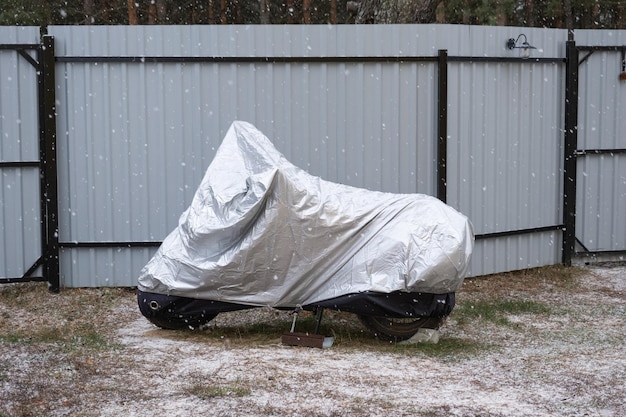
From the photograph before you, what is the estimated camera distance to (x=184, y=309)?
733 centimetres

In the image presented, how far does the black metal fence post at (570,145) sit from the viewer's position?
421 inches

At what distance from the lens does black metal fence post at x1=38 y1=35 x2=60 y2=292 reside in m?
9.14

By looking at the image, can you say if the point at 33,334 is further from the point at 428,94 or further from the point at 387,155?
the point at 428,94

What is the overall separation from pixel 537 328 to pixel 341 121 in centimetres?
293

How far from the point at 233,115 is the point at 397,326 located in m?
3.23

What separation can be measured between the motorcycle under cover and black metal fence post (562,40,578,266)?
3.98 metres

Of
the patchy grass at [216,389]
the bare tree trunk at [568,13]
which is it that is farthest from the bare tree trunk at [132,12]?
the patchy grass at [216,389]

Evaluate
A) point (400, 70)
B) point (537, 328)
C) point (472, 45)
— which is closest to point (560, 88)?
point (472, 45)

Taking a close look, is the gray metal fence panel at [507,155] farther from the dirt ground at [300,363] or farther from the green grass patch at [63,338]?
the green grass patch at [63,338]

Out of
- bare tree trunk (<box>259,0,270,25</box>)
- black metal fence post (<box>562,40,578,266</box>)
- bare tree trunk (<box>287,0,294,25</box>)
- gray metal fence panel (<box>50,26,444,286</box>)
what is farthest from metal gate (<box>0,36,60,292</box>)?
bare tree trunk (<box>287,0,294,25</box>)

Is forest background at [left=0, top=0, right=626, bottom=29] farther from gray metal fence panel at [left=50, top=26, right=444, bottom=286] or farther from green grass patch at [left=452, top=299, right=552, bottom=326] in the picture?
green grass patch at [left=452, top=299, right=552, bottom=326]

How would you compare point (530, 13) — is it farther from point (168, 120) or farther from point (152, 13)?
point (168, 120)

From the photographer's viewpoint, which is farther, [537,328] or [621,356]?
[537,328]

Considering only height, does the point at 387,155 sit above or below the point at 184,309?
above
